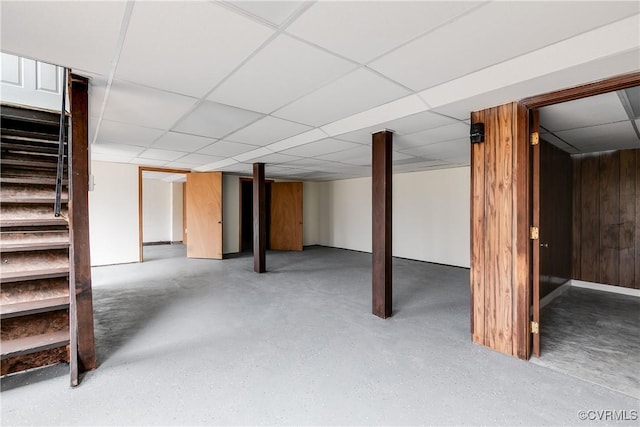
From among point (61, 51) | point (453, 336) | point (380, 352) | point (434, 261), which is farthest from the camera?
point (434, 261)

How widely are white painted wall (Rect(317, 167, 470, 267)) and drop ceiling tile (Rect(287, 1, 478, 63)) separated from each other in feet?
16.6

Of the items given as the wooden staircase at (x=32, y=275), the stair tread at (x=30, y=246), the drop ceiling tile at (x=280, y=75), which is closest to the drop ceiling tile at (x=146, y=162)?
the wooden staircase at (x=32, y=275)

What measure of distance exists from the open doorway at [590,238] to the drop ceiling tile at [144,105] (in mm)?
3123

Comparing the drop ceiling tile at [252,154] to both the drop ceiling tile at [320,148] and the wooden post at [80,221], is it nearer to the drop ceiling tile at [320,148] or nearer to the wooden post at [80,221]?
the drop ceiling tile at [320,148]

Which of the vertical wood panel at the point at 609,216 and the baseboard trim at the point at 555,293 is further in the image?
the vertical wood panel at the point at 609,216

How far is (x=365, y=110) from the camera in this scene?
285 cm

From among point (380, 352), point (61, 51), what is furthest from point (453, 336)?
point (61, 51)

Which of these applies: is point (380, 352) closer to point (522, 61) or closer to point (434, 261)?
point (522, 61)

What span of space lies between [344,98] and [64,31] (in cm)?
186

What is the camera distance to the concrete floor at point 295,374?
5.73 feet

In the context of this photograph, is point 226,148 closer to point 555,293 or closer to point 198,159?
point 198,159

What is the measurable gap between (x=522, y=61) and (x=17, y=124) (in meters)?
5.68

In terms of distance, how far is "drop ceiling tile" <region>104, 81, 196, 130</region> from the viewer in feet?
7.78

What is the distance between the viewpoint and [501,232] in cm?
251
